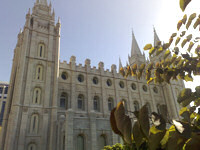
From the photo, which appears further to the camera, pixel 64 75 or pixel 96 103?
pixel 96 103

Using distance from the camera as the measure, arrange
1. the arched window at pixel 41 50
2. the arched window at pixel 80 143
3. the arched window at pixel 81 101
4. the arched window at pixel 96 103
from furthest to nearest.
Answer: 1. the arched window at pixel 96 103
2. the arched window at pixel 81 101
3. the arched window at pixel 41 50
4. the arched window at pixel 80 143

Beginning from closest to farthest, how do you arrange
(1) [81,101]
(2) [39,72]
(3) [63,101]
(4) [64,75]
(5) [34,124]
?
(5) [34,124]
(2) [39,72]
(3) [63,101]
(1) [81,101]
(4) [64,75]

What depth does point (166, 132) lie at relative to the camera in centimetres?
102

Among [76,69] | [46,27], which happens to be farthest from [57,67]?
[46,27]

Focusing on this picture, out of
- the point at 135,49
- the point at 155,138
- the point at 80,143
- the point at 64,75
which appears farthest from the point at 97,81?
the point at 155,138

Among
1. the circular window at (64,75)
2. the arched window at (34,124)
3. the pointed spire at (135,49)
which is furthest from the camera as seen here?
the pointed spire at (135,49)

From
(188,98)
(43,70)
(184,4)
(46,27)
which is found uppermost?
(46,27)

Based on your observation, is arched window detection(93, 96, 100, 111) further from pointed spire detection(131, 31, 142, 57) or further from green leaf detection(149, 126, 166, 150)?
green leaf detection(149, 126, 166, 150)

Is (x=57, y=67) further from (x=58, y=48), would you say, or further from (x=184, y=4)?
(x=184, y=4)

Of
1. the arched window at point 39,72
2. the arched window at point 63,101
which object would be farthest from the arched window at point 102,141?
the arched window at point 39,72

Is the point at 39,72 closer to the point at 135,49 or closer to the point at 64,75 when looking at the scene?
the point at 64,75

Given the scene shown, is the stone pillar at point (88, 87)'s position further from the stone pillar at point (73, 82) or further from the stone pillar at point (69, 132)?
the stone pillar at point (69, 132)

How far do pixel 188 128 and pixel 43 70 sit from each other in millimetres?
21602

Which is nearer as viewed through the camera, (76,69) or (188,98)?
(188,98)
